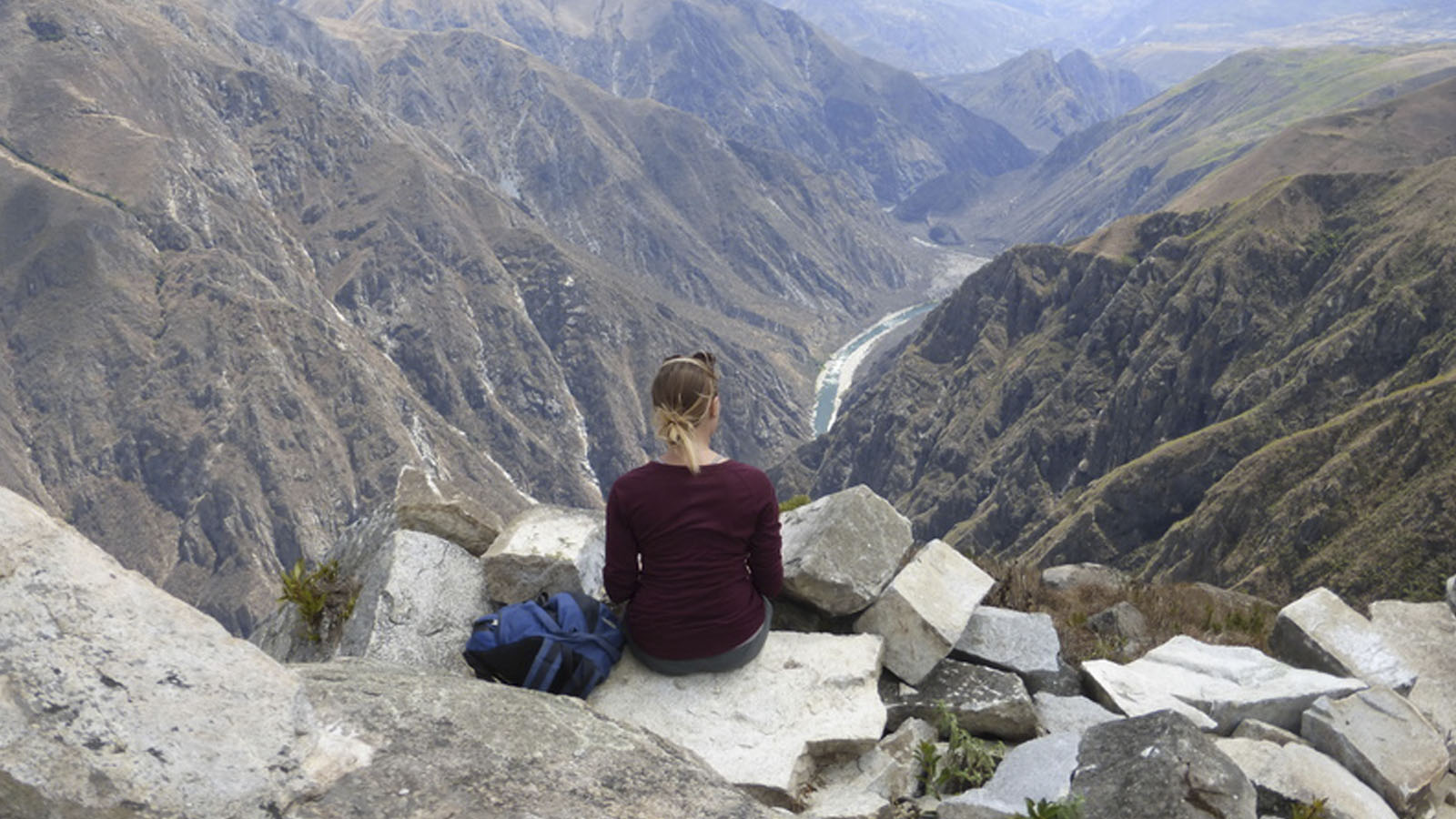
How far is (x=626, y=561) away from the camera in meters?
7.21

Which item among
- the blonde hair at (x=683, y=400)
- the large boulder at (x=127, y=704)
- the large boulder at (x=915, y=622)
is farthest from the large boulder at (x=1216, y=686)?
the large boulder at (x=127, y=704)

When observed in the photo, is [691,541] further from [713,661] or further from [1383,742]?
[1383,742]

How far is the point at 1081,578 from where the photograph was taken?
17.9 metres

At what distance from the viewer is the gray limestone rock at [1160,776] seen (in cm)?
564

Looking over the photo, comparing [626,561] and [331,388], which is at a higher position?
[626,561]

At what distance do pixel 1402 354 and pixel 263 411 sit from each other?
178695 millimetres

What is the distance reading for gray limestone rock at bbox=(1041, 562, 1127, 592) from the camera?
1613 cm

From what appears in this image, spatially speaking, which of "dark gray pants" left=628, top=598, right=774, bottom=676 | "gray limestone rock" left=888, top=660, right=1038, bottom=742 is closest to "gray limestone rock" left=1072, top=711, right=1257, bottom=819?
"gray limestone rock" left=888, top=660, right=1038, bottom=742

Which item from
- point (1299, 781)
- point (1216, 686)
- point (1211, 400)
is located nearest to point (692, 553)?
point (1299, 781)

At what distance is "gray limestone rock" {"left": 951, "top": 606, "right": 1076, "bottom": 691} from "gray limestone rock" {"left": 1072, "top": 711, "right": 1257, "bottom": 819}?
8.87ft

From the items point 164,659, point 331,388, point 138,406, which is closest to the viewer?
point 164,659

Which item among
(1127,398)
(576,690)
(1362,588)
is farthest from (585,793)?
(1127,398)

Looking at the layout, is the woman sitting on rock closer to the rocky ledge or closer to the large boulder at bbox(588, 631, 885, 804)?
the large boulder at bbox(588, 631, 885, 804)

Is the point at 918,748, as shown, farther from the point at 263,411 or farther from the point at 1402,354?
the point at 263,411
